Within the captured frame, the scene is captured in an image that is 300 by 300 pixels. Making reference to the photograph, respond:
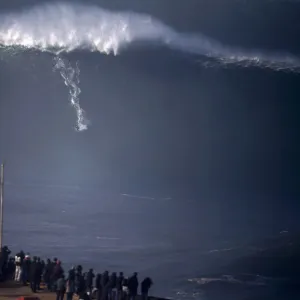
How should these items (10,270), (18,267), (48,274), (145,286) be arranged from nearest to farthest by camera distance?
(145,286)
(48,274)
(18,267)
(10,270)

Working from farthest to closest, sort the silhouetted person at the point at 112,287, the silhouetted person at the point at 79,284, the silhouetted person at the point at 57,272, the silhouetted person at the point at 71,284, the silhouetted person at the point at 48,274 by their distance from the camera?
the silhouetted person at the point at 48,274 < the silhouetted person at the point at 57,272 < the silhouetted person at the point at 79,284 < the silhouetted person at the point at 71,284 < the silhouetted person at the point at 112,287

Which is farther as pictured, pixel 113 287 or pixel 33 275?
pixel 33 275

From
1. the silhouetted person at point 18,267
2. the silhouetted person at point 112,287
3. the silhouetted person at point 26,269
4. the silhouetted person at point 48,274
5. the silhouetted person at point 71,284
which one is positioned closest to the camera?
the silhouetted person at point 112,287

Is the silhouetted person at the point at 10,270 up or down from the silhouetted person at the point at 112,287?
up

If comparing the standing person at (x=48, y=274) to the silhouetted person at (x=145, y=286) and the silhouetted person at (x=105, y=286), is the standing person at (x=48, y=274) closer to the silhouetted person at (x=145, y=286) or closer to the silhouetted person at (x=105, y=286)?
the silhouetted person at (x=105, y=286)

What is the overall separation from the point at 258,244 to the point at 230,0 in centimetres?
791

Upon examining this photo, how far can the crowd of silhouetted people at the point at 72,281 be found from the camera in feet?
31.8

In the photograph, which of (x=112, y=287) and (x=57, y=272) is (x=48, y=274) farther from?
(x=112, y=287)

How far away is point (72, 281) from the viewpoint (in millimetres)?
9805

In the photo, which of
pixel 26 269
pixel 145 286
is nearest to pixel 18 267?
pixel 26 269

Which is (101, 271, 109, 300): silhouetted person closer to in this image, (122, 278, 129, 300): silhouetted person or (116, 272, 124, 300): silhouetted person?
(116, 272, 124, 300): silhouetted person

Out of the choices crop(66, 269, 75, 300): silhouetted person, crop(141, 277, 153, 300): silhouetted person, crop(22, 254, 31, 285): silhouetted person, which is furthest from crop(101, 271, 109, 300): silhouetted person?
crop(22, 254, 31, 285): silhouetted person

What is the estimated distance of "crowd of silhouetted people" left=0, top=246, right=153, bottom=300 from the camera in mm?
9695

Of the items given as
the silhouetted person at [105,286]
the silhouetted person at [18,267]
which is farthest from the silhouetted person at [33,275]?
the silhouetted person at [105,286]
